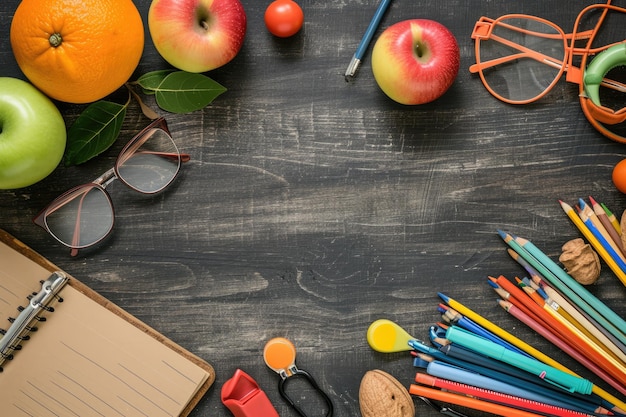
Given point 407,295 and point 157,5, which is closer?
point 157,5

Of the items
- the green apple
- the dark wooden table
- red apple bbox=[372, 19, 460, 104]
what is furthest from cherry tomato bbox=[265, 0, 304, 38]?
the green apple

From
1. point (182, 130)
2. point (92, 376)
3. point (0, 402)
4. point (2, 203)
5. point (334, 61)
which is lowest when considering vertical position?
point (0, 402)

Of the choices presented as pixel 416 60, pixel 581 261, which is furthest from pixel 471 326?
pixel 416 60

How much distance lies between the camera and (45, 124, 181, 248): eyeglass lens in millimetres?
1036

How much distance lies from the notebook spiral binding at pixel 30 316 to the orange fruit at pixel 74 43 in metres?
0.31

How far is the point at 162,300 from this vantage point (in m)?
1.05

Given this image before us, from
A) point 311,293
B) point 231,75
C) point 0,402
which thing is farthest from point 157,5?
point 0,402

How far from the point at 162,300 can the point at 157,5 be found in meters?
0.48

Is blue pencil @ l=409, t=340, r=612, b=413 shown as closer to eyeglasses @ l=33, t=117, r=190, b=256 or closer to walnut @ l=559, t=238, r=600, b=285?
walnut @ l=559, t=238, r=600, b=285

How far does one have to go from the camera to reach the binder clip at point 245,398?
1.01 metres

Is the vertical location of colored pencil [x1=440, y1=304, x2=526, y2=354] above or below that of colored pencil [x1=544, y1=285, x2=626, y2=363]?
below

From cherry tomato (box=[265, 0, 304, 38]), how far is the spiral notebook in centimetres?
54

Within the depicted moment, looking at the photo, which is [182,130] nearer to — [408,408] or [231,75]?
[231,75]

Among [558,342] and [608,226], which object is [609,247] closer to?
[608,226]
